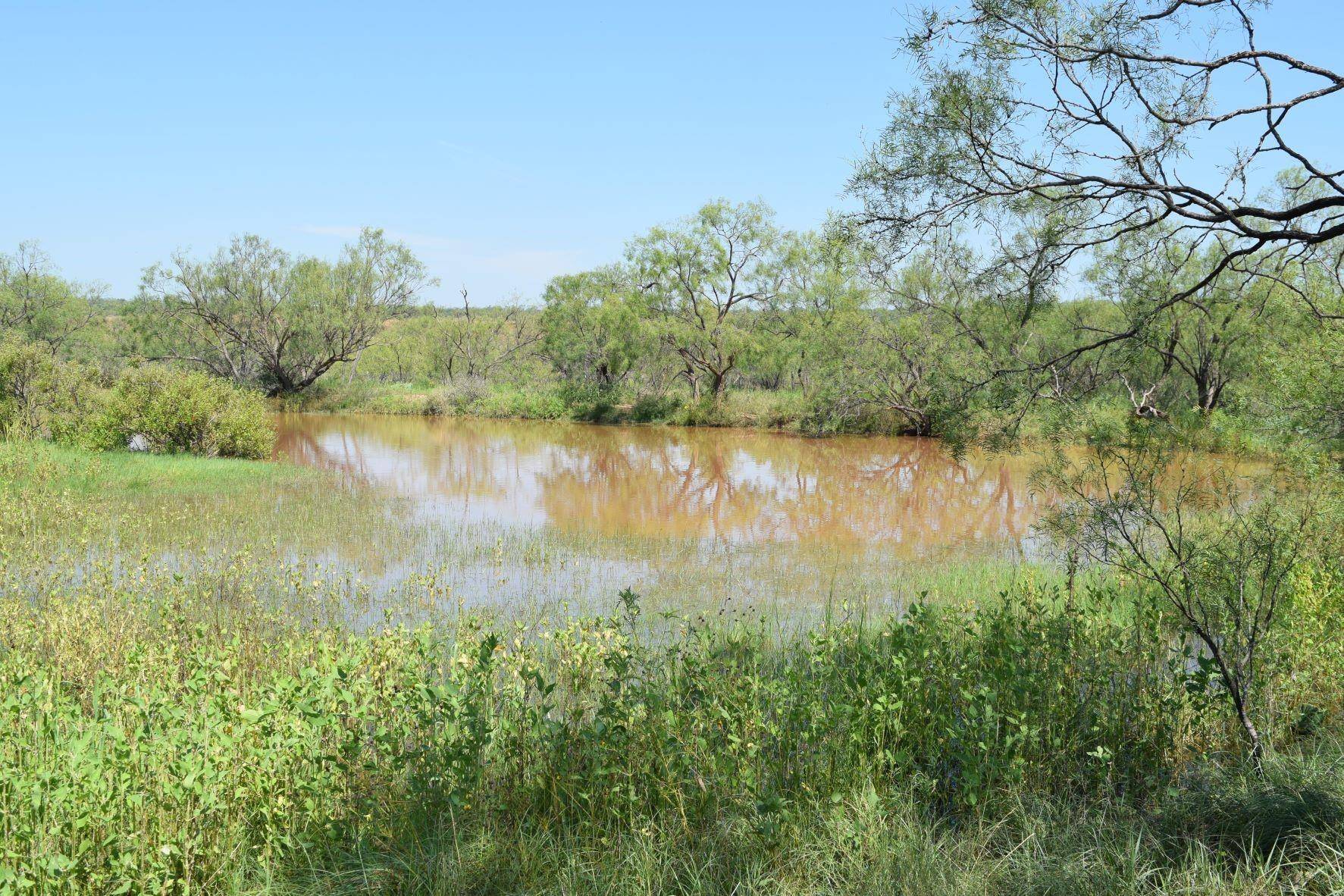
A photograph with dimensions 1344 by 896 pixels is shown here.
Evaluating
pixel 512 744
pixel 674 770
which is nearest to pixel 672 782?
pixel 674 770

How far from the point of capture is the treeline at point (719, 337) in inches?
358

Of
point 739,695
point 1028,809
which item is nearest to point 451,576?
point 739,695

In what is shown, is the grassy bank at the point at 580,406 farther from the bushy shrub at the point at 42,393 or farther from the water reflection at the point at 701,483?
the bushy shrub at the point at 42,393

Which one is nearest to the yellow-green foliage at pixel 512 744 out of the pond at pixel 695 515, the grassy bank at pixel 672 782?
the grassy bank at pixel 672 782

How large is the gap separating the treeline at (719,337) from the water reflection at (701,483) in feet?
8.63

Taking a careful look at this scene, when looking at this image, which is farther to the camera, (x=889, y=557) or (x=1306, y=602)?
(x=889, y=557)

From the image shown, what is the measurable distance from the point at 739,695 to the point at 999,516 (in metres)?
13.6

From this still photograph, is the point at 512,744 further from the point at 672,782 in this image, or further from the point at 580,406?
the point at 580,406

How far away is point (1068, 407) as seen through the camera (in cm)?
648

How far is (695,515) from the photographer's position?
1739cm

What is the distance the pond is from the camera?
11352mm

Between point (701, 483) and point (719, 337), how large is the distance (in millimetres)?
15583

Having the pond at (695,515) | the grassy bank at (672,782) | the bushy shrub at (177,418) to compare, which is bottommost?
the pond at (695,515)

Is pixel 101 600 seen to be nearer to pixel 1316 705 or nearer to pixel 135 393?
pixel 1316 705
